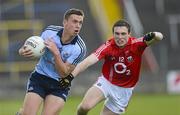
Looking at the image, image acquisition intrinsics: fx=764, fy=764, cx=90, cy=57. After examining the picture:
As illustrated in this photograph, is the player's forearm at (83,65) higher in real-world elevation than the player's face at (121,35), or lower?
lower

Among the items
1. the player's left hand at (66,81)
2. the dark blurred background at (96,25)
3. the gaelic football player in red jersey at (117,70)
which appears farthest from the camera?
the dark blurred background at (96,25)

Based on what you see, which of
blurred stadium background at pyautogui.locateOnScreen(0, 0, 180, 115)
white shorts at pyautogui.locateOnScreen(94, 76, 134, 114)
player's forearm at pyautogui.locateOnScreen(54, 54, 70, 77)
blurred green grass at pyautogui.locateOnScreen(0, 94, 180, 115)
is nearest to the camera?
player's forearm at pyautogui.locateOnScreen(54, 54, 70, 77)

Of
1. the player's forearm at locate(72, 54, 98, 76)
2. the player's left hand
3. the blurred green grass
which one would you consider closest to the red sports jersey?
the player's forearm at locate(72, 54, 98, 76)

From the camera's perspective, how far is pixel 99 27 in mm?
27750

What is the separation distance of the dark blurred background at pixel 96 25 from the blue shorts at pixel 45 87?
12845 mm

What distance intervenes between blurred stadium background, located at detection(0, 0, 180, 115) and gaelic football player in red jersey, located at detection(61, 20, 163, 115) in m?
11.2

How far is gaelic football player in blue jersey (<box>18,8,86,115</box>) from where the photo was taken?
1166 cm

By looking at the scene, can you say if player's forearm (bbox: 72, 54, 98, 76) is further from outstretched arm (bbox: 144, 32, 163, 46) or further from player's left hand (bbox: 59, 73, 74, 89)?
outstretched arm (bbox: 144, 32, 163, 46)

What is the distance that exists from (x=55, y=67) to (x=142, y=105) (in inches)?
361

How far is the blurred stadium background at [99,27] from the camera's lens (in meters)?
25.3

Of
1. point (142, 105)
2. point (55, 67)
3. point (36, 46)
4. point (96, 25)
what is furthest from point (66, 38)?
point (96, 25)

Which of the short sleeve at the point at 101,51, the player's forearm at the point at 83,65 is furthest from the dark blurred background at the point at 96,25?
the player's forearm at the point at 83,65

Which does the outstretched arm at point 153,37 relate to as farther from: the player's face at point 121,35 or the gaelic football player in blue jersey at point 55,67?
the gaelic football player in blue jersey at point 55,67

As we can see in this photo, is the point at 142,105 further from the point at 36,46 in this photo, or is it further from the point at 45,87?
the point at 36,46
